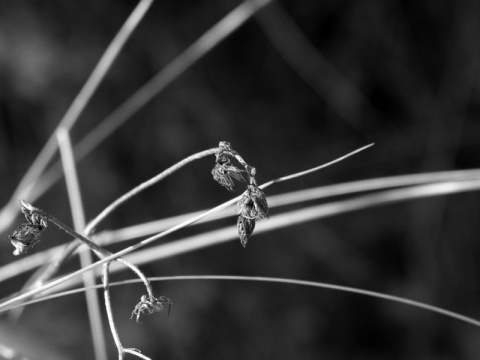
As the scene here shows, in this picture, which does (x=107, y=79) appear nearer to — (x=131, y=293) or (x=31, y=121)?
(x=31, y=121)

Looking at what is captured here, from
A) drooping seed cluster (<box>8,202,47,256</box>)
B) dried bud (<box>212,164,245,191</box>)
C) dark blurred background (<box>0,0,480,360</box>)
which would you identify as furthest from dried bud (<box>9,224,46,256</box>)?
dark blurred background (<box>0,0,480,360</box>)

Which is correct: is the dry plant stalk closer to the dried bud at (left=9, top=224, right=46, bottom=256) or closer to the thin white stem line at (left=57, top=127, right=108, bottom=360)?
the dried bud at (left=9, top=224, right=46, bottom=256)

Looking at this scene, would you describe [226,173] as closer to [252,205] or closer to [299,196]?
[252,205]

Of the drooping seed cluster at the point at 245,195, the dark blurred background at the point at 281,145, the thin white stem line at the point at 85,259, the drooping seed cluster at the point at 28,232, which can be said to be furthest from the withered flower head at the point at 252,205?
the dark blurred background at the point at 281,145

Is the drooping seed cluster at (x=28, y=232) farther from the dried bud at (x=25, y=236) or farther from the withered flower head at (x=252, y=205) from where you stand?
the withered flower head at (x=252, y=205)

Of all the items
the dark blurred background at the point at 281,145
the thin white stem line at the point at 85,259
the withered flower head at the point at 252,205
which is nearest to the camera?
the withered flower head at the point at 252,205

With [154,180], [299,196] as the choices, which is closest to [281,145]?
[299,196]

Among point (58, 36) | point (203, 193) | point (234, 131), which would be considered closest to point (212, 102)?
point (234, 131)
